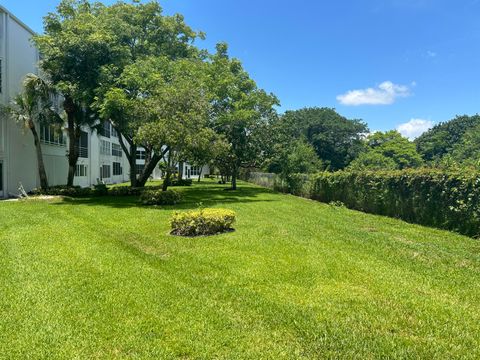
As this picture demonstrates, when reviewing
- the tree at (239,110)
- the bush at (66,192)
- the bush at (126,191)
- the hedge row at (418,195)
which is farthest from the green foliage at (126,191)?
the hedge row at (418,195)

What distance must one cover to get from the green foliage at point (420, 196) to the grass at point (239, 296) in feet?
4.46

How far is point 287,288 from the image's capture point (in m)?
5.63

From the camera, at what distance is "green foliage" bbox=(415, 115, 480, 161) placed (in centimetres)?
7188

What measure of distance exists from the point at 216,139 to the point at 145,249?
1286 centimetres

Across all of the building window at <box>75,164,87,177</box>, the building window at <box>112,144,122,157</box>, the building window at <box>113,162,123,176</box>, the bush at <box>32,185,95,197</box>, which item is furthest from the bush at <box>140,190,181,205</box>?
the building window at <box>113,162,123,176</box>

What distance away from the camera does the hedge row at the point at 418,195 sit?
10836 mm

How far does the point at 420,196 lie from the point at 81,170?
2635 centimetres

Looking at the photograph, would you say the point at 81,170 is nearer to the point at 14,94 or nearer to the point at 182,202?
the point at 14,94

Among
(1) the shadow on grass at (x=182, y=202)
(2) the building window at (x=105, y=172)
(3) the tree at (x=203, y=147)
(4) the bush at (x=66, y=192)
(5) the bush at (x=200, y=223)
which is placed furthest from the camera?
(2) the building window at (x=105, y=172)

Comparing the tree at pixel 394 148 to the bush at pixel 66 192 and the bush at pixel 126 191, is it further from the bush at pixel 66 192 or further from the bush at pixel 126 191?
the bush at pixel 66 192

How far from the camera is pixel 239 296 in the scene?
5312mm

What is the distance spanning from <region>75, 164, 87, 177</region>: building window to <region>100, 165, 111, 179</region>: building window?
5.47 meters

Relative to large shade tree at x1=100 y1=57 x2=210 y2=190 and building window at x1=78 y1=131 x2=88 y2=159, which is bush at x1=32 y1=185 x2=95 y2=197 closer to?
large shade tree at x1=100 y1=57 x2=210 y2=190

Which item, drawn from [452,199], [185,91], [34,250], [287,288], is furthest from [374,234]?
[185,91]
